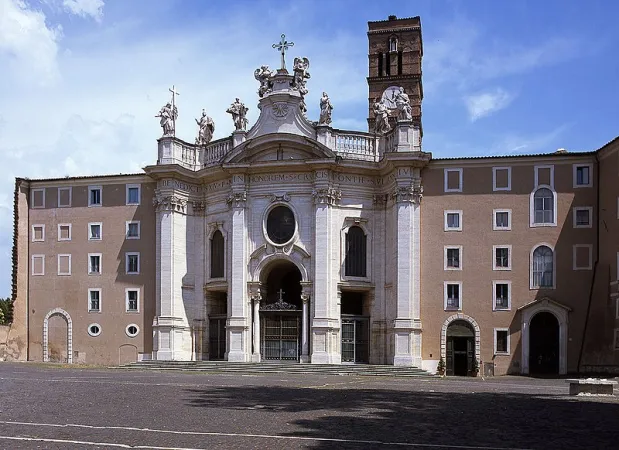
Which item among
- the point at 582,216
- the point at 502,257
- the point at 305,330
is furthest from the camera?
the point at 305,330

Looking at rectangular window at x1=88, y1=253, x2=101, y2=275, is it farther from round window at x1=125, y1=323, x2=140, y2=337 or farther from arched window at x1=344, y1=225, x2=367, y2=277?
arched window at x1=344, y1=225, x2=367, y2=277

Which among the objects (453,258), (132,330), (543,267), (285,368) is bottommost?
(285,368)

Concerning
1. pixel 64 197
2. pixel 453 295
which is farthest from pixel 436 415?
pixel 64 197

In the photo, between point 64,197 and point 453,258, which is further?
point 64,197

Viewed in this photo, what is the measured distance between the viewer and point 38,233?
53375 millimetres

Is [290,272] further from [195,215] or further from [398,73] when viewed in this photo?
[398,73]

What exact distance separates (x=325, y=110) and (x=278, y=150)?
3.71 meters

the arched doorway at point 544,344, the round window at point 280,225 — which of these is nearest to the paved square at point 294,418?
the arched doorway at point 544,344

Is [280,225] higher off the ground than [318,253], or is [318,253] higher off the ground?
[280,225]

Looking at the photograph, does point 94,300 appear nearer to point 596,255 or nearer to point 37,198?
point 37,198

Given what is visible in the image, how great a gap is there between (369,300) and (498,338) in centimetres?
791

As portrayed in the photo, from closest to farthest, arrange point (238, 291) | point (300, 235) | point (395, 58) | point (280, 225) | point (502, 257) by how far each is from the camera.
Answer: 1. point (502, 257)
2. point (238, 291)
3. point (300, 235)
4. point (280, 225)
5. point (395, 58)

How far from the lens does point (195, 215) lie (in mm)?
51594

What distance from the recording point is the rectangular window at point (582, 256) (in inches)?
1753
